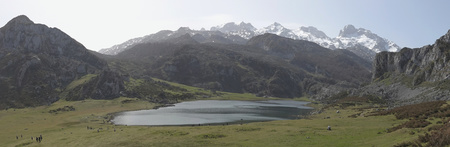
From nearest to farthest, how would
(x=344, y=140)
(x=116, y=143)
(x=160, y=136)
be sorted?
(x=344, y=140) < (x=116, y=143) < (x=160, y=136)

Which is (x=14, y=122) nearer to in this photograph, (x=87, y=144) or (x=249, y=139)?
(x=87, y=144)

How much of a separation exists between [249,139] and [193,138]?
456 inches

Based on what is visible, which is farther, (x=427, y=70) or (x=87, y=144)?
(x=427, y=70)

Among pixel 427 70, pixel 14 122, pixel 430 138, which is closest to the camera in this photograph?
pixel 430 138

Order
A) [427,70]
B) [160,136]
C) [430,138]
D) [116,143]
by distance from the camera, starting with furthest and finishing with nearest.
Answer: [427,70], [160,136], [116,143], [430,138]

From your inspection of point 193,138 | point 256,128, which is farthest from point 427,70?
point 193,138

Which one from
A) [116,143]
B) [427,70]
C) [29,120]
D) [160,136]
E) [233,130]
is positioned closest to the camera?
[116,143]

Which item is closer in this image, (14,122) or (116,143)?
(116,143)

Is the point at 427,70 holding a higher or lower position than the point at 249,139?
higher

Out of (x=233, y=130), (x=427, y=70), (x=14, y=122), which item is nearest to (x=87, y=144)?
(x=233, y=130)

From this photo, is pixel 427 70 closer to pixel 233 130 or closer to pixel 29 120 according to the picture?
pixel 233 130

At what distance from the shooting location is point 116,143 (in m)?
58.2

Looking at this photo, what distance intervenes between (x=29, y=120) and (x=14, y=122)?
8.92 metres

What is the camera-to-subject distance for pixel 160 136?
62531mm
